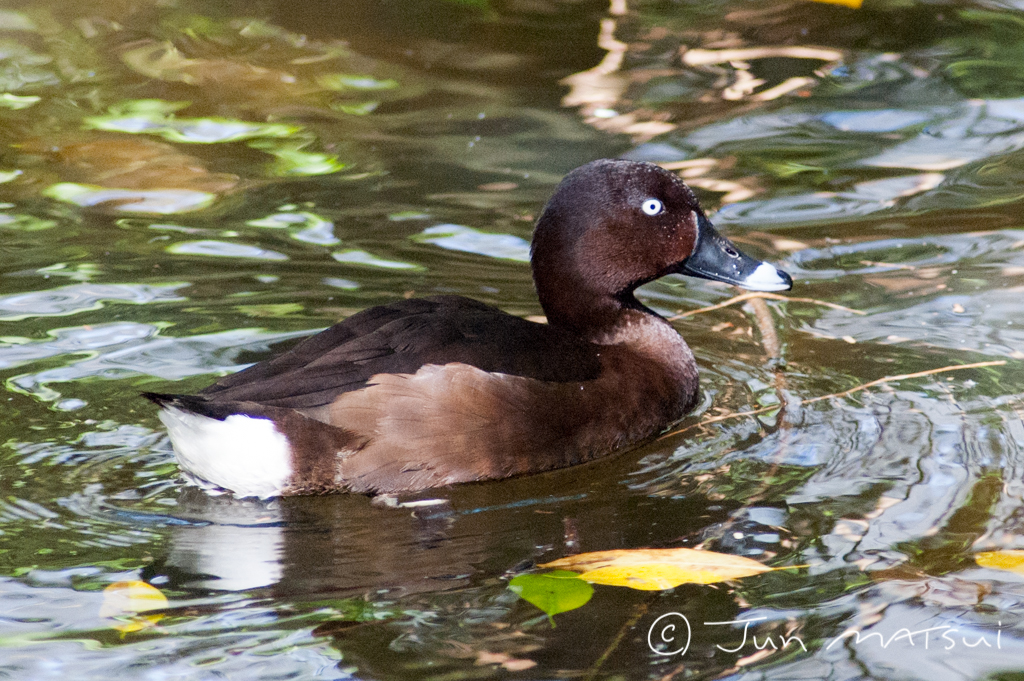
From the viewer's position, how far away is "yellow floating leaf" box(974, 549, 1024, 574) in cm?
336

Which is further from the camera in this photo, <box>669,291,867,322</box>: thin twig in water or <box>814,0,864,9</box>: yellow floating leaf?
<box>814,0,864,9</box>: yellow floating leaf

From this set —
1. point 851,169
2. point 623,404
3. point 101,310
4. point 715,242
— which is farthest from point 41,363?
point 851,169

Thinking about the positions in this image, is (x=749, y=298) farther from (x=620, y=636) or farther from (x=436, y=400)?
(x=620, y=636)

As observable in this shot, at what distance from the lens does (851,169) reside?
21.5 feet

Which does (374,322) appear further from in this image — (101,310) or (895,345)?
(895,345)

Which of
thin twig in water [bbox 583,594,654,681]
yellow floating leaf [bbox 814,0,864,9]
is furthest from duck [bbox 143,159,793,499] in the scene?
yellow floating leaf [bbox 814,0,864,9]

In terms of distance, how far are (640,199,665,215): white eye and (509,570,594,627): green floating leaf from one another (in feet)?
5.29

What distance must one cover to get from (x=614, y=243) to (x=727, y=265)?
467mm

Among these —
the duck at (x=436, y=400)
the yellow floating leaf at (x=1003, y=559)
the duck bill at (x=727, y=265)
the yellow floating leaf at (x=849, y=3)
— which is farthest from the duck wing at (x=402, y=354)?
the yellow floating leaf at (x=849, y=3)

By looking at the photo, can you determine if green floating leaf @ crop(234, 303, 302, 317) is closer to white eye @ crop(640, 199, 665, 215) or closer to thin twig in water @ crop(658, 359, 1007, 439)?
white eye @ crop(640, 199, 665, 215)

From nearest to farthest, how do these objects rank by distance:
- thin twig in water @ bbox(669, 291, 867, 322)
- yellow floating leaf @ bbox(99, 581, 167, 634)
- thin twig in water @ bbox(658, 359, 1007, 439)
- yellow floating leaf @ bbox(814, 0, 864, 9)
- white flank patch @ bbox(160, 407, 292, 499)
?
1. yellow floating leaf @ bbox(99, 581, 167, 634)
2. white flank patch @ bbox(160, 407, 292, 499)
3. thin twig in water @ bbox(658, 359, 1007, 439)
4. thin twig in water @ bbox(669, 291, 867, 322)
5. yellow floating leaf @ bbox(814, 0, 864, 9)

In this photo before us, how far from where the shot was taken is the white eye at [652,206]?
→ 14.9 ft

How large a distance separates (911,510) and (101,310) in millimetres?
3165

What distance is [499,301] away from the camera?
5348mm
